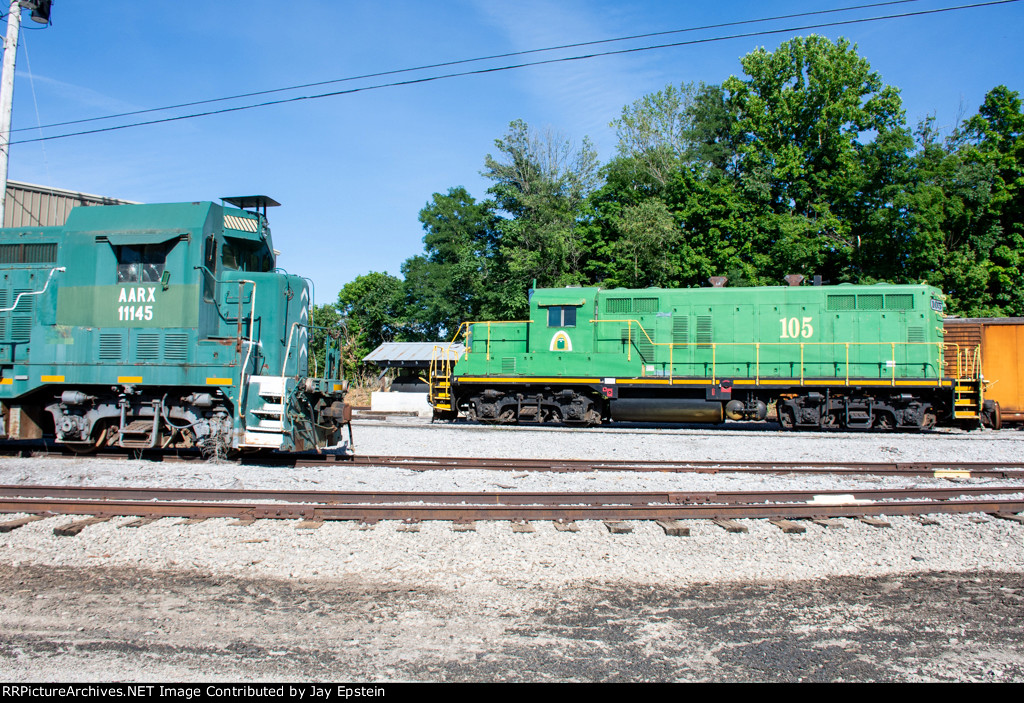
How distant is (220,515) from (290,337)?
3030 millimetres

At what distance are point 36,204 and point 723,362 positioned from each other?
769 inches

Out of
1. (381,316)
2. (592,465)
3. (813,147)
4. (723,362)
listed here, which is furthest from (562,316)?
(381,316)

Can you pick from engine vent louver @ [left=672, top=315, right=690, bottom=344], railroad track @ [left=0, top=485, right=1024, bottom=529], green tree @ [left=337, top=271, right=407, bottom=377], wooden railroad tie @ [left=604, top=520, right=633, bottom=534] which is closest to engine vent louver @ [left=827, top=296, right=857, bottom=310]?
engine vent louver @ [left=672, top=315, right=690, bottom=344]

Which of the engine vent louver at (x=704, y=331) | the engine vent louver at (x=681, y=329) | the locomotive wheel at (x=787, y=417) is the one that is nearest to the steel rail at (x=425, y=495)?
the locomotive wheel at (x=787, y=417)

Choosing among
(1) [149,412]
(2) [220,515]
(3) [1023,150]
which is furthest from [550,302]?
(3) [1023,150]

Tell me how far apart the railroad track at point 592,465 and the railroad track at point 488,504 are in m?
1.57

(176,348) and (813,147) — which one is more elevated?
(813,147)

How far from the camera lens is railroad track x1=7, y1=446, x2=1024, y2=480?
8922mm

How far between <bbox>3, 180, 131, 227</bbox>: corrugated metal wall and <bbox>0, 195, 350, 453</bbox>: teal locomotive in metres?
10.3

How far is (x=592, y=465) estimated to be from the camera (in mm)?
9273

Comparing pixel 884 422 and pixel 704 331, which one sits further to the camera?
pixel 704 331

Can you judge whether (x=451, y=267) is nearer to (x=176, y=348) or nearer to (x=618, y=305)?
(x=618, y=305)

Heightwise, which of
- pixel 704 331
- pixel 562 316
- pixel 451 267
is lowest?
pixel 704 331

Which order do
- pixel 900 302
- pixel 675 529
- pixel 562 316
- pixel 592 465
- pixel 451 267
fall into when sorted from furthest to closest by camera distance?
pixel 451 267 → pixel 562 316 → pixel 900 302 → pixel 592 465 → pixel 675 529
